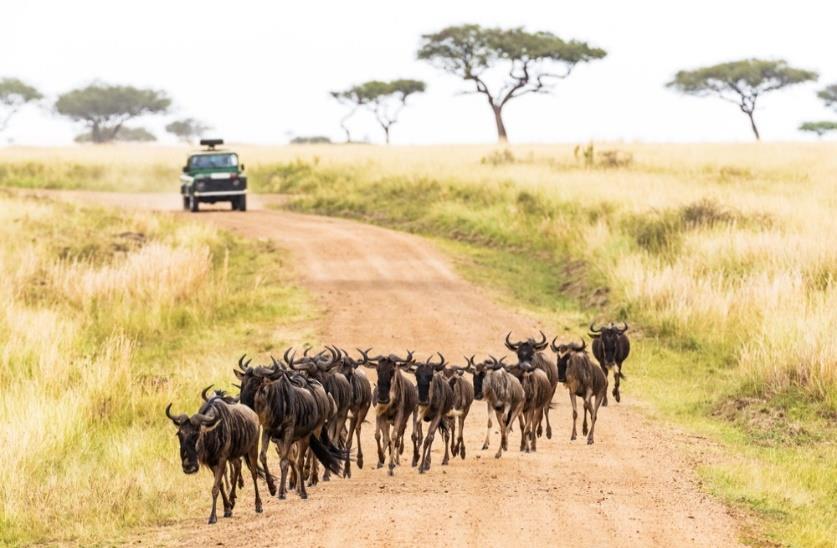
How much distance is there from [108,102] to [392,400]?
338ft

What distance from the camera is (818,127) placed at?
96125 millimetres

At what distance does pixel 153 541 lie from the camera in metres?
9.95

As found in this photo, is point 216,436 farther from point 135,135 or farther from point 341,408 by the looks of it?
point 135,135

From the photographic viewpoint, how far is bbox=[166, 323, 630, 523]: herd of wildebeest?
32.1 feet

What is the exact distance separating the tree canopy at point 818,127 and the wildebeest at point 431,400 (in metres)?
89.6

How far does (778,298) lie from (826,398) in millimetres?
5025

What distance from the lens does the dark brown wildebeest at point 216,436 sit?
9.40 m

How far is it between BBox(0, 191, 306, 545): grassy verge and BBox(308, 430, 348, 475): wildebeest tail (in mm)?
1173

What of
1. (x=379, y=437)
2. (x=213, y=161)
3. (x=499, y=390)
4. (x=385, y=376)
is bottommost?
(x=379, y=437)

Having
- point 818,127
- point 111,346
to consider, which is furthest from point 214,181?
point 818,127

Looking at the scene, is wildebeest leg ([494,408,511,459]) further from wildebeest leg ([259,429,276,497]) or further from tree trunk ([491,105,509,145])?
tree trunk ([491,105,509,145])

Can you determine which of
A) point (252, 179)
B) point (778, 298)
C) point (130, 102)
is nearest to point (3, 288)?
point (778, 298)

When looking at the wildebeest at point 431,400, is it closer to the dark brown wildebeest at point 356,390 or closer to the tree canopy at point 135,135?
the dark brown wildebeest at point 356,390

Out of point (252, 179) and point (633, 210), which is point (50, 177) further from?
point (633, 210)
